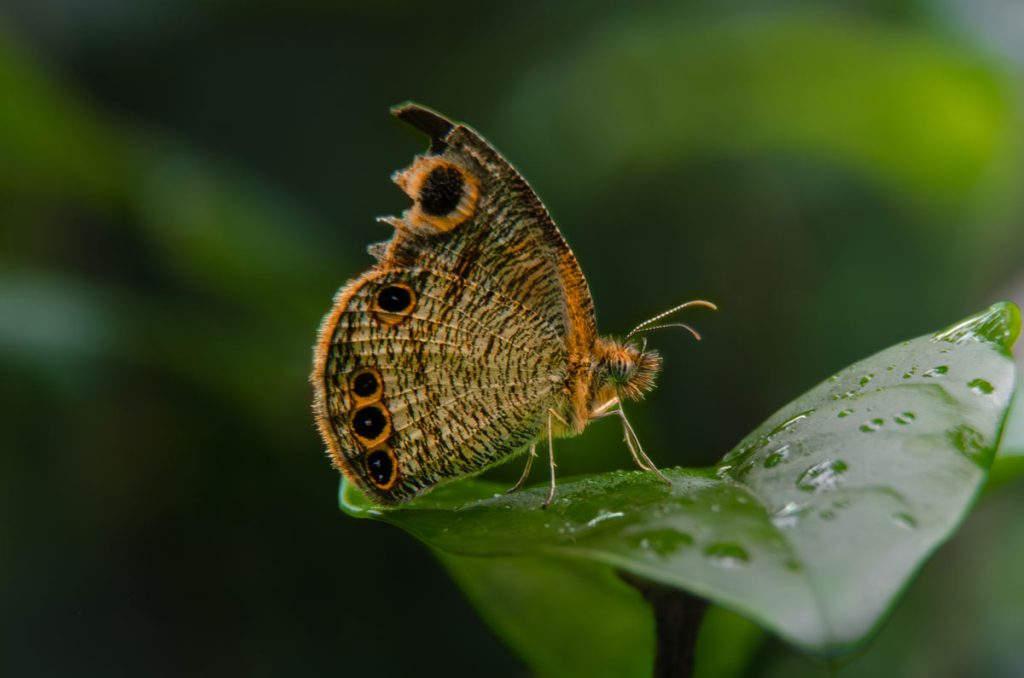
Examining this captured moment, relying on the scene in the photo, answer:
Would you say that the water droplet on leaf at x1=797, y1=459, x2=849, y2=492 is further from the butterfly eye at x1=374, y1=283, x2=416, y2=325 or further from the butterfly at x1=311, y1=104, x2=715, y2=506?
the butterfly eye at x1=374, y1=283, x2=416, y2=325

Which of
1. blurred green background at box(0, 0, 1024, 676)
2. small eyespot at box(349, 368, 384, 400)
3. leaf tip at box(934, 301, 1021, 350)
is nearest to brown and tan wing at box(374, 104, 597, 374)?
small eyespot at box(349, 368, 384, 400)

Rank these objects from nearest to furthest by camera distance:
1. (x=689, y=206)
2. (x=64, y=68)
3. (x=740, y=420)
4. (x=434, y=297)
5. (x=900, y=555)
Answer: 1. (x=900, y=555)
2. (x=434, y=297)
3. (x=740, y=420)
4. (x=689, y=206)
5. (x=64, y=68)

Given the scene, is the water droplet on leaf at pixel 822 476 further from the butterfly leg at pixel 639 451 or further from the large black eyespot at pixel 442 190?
the large black eyespot at pixel 442 190

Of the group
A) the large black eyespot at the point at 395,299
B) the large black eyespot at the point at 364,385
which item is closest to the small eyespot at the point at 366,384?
the large black eyespot at the point at 364,385

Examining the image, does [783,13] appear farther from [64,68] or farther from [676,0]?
[64,68]

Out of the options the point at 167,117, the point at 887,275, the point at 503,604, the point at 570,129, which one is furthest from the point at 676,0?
the point at 503,604

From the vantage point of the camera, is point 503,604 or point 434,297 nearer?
point 503,604

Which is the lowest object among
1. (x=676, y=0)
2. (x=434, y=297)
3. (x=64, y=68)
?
(x=434, y=297)
